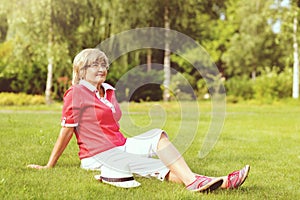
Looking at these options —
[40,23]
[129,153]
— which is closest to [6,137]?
[129,153]

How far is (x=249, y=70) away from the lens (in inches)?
1405

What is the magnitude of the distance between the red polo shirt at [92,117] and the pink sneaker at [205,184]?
77 centimetres

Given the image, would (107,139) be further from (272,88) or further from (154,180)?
(272,88)

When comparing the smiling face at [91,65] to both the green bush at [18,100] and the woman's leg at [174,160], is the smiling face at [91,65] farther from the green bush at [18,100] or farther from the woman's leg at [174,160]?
the green bush at [18,100]

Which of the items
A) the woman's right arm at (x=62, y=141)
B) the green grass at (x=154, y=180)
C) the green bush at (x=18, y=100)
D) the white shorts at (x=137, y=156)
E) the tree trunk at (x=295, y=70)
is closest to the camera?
the green grass at (x=154, y=180)

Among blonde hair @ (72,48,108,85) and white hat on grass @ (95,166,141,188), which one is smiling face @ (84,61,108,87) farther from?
white hat on grass @ (95,166,141,188)

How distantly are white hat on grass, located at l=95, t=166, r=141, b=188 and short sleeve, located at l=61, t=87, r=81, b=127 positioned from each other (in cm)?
54

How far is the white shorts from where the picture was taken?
14.5ft

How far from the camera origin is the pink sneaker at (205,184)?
4.17 m

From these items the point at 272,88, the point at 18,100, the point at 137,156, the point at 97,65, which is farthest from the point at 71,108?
the point at 272,88

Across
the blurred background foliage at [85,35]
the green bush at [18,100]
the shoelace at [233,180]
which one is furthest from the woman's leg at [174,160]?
the green bush at [18,100]

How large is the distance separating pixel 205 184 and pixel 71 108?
4.49ft

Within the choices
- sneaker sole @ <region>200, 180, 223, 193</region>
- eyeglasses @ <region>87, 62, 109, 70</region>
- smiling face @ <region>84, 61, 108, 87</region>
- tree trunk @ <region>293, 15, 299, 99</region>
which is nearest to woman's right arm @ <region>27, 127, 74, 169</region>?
smiling face @ <region>84, 61, 108, 87</region>

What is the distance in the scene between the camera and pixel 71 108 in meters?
4.61
